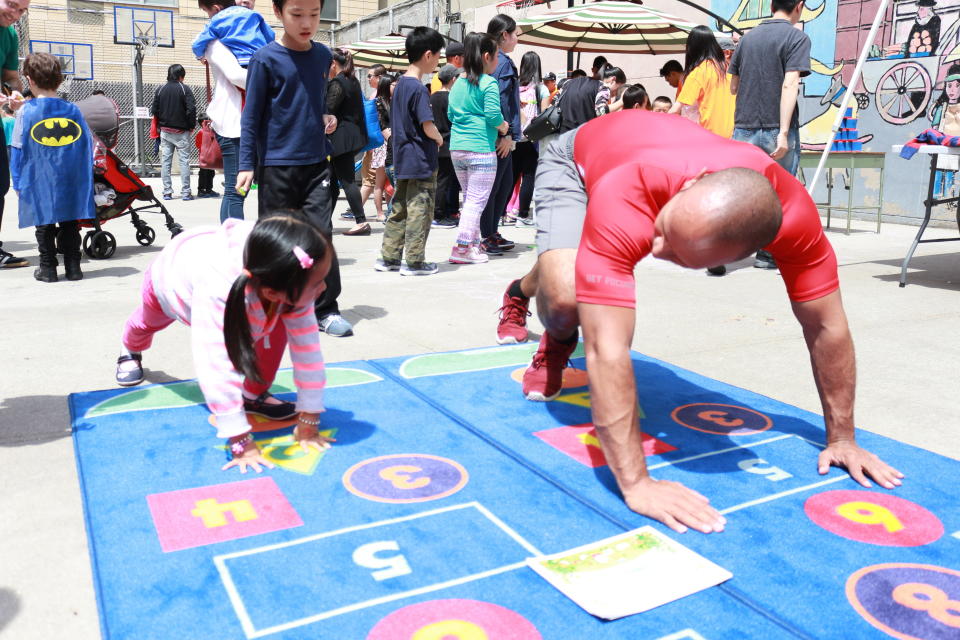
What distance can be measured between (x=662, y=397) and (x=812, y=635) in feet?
5.16

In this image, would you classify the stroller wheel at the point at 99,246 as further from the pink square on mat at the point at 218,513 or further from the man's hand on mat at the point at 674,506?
the man's hand on mat at the point at 674,506

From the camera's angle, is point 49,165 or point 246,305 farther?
point 49,165

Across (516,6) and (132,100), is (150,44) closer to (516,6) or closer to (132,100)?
(132,100)

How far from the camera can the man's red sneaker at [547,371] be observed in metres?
3.12

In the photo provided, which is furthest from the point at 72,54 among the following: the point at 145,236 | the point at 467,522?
the point at 467,522

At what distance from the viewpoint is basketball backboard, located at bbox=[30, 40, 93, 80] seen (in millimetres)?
20375

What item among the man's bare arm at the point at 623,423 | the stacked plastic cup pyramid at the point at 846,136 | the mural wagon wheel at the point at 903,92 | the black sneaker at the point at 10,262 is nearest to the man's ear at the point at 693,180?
the man's bare arm at the point at 623,423

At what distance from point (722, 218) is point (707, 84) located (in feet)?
15.7

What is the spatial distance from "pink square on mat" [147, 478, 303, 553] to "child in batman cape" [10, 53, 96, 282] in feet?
12.7

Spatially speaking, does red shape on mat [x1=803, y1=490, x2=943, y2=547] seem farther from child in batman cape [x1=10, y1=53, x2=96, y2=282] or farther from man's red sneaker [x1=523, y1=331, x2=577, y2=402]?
child in batman cape [x1=10, y1=53, x2=96, y2=282]

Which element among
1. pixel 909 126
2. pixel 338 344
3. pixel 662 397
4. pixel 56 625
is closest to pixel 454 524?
pixel 56 625

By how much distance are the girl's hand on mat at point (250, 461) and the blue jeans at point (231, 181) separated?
7.05 ft

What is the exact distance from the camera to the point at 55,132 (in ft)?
18.1

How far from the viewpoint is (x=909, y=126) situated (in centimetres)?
884
